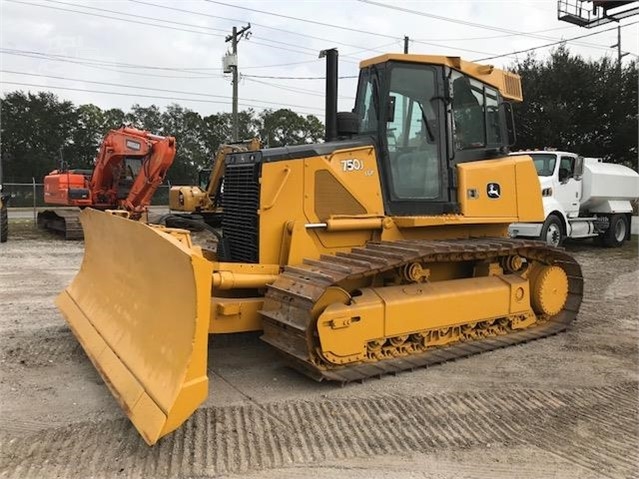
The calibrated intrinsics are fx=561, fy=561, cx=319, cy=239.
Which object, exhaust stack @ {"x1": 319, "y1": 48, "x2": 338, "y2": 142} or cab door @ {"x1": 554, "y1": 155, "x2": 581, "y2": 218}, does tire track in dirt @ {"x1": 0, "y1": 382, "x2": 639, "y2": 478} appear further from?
cab door @ {"x1": 554, "y1": 155, "x2": 581, "y2": 218}

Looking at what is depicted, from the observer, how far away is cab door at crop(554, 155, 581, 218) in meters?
13.3

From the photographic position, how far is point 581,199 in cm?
1440

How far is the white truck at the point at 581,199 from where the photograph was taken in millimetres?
12727

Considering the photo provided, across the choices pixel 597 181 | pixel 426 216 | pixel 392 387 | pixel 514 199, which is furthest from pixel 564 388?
pixel 597 181

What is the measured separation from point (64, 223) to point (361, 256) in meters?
13.4

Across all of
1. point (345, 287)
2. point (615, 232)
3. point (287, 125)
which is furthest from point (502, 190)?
point (287, 125)

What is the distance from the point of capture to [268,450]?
139 inches

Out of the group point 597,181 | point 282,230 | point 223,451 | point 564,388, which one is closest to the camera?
point 223,451

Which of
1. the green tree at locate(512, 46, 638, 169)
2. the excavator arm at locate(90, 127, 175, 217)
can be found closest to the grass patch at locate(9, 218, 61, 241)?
the excavator arm at locate(90, 127, 175, 217)

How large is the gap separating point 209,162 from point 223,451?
2071 inches

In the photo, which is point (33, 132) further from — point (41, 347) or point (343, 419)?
point (343, 419)

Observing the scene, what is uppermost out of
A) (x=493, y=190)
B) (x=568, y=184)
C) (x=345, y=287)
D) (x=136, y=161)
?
(x=136, y=161)

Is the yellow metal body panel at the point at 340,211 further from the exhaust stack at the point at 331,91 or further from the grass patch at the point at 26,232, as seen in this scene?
the grass patch at the point at 26,232

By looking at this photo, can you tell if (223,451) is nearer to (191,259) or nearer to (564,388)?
(191,259)
